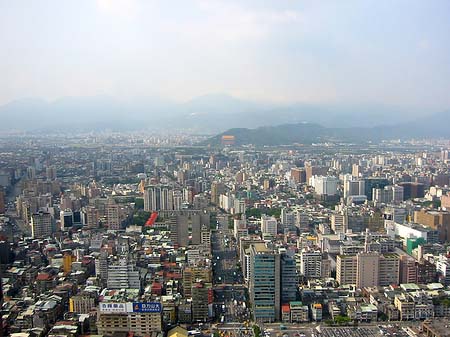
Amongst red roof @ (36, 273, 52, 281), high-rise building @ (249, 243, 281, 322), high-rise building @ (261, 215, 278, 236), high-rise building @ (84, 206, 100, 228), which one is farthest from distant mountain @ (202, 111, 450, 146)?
high-rise building @ (249, 243, 281, 322)

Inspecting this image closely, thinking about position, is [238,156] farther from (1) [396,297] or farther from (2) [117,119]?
(1) [396,297]

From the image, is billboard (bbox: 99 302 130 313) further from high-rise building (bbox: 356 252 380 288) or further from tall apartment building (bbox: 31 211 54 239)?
tall apartment building (bbox: 31 211 54 239)

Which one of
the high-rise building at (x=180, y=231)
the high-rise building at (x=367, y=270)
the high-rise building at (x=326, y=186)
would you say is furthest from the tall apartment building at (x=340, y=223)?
the high-rise building at (x=326, y=186)

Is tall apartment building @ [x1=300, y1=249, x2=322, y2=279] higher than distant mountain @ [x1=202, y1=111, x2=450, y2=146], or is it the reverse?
distant mountain @ [x1=202, y1=111, x2=450, y2=146]

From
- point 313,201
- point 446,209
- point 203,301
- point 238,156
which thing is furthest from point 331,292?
point 238,156

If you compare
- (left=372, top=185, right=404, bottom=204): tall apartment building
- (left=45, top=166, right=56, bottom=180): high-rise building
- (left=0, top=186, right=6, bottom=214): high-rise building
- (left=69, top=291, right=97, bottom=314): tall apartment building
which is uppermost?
(left=45, top=166, right=56, bottom=180): high-rise building
